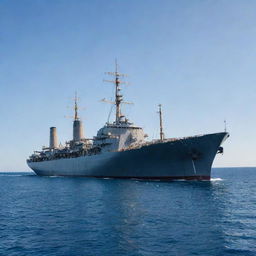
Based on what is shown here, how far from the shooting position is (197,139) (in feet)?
122

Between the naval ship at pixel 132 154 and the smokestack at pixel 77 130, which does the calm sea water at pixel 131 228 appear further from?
the smokestack at pixel 77 130

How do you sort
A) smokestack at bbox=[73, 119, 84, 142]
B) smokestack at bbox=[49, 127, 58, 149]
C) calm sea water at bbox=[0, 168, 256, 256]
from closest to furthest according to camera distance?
calm sea water at bbox=[0, 168, 256, 256] < smokestack at bbox=[73, 119, 84, 142] < smokestack at bbox=[49, 127, 58, 149]

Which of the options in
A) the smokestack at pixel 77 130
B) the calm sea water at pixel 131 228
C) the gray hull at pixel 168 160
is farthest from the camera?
the smokestack at pixel 77 130

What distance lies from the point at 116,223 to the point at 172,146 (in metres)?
22.4

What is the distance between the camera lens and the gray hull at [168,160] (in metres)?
37.6

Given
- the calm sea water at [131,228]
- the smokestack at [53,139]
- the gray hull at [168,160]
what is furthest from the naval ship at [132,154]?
the calm sea water at [131,228]

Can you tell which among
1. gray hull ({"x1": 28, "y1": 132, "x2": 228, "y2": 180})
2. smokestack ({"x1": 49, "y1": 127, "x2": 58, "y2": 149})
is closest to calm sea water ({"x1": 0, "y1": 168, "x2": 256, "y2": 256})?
gray hull ({"x1": 28, "y1": 132, "x2": 228, "y2": 180})

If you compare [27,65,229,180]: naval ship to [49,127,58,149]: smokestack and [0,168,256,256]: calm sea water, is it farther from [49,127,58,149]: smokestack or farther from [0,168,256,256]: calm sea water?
[0,168,256,256]: calm sea water

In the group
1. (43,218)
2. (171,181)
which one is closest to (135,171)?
(171,181)

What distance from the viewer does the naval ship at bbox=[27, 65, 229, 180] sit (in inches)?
1496

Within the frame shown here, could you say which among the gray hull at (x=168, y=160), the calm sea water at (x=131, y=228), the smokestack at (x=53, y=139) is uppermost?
the smokestack at (x=53, y=139)

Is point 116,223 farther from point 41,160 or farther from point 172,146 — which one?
point 41,160

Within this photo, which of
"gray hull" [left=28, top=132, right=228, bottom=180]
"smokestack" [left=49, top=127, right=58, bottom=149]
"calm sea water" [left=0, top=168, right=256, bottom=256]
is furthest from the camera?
"smokestack" [left=49, top=127, right=58, bottom=149]

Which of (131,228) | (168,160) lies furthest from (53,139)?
(131,228)
